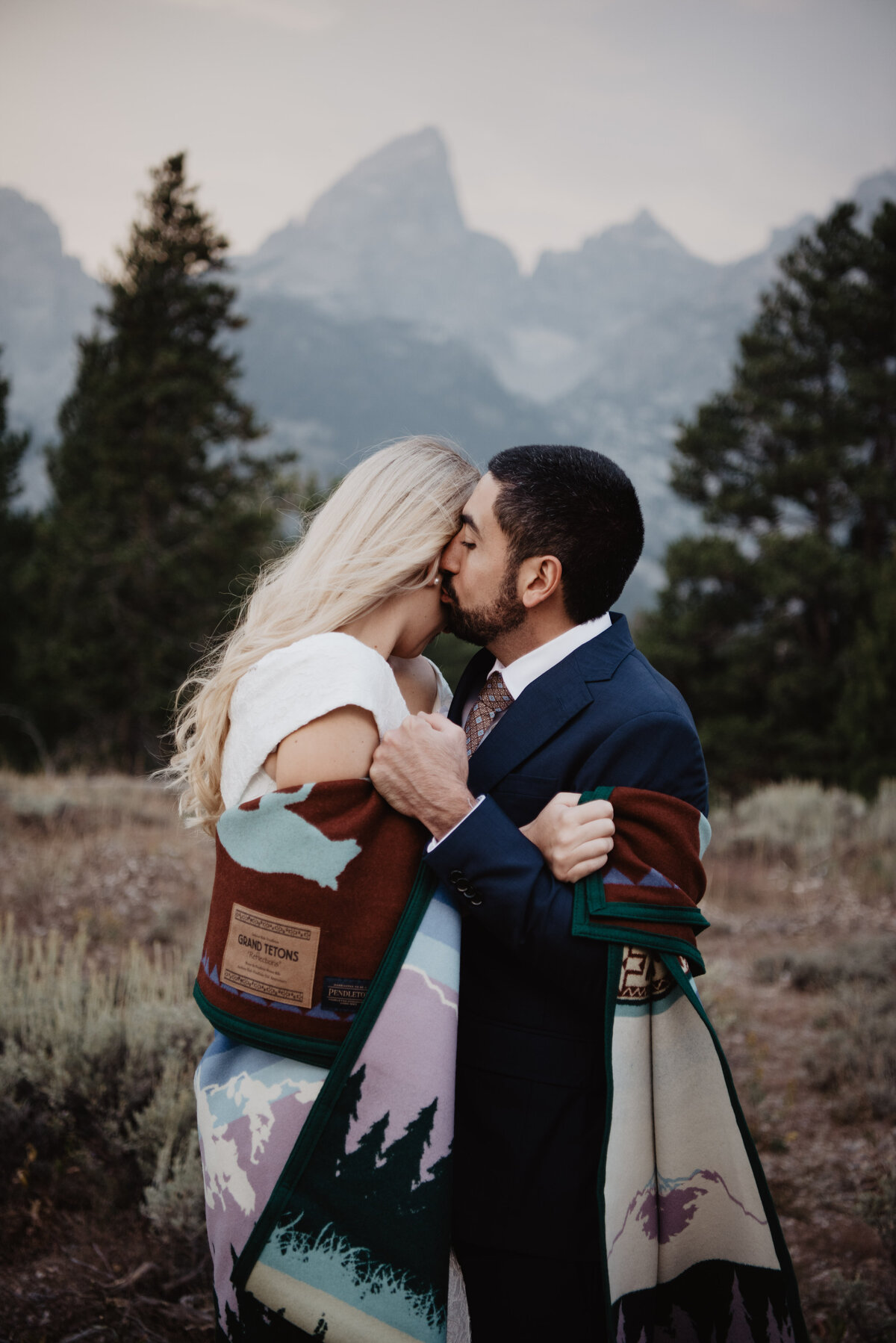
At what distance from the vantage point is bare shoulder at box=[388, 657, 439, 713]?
7.32 feet

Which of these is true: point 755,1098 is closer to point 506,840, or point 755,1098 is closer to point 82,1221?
point 82,1221

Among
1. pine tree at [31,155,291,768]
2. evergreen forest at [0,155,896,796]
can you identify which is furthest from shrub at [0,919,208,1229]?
pine tree at [31,155,291,768]

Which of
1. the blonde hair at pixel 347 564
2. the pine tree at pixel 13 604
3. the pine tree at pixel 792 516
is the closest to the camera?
the blonde hair at pixel 347 564

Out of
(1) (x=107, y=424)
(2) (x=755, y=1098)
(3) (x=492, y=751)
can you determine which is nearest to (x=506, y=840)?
(3) (x=492, y=751)

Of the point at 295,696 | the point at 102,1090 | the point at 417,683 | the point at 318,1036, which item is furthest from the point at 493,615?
the point at 102,1090

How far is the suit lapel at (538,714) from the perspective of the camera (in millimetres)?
1811

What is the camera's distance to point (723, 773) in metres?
19.5

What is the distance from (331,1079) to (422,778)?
1.82 ft

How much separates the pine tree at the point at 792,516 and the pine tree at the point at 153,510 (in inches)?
430

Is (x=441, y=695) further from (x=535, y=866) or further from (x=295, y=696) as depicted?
(x=535, y=866)

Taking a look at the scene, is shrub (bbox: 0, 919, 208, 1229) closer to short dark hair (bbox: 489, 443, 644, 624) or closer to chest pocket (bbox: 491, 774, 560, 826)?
chest pocket (bbox: 491, 774, 560, 826)

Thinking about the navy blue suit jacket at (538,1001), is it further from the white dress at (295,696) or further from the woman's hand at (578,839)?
the white dress at (295,696)

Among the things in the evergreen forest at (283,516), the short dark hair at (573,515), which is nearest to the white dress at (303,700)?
the short dark hair at (573,515)

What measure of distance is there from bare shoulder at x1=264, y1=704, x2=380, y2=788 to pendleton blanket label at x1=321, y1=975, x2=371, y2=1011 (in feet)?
1.21
